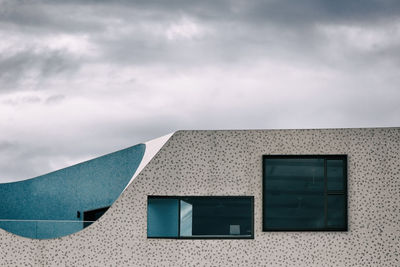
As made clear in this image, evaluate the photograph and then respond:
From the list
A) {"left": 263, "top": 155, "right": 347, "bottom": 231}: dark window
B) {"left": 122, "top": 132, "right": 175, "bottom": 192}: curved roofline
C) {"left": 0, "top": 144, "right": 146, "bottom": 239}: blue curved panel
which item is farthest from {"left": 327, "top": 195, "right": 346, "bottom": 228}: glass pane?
{"left": 0, "top": 144, "right": 146, "bottom": 239}: blue curved panel

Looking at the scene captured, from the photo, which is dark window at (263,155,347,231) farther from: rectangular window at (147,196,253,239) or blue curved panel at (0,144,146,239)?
blue curved panel at (0,144,146,239)

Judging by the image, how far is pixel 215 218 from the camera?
41.4ft

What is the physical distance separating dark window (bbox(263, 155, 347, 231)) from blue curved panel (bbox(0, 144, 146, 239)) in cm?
327

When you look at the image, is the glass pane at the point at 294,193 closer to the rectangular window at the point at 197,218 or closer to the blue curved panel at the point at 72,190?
the rectangular window at the point at 197,218

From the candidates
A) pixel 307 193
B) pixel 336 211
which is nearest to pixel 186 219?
pixel 307 193

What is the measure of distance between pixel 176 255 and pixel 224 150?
2112mm

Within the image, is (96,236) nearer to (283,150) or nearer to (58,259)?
(58,259)

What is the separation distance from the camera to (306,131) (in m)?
12.6

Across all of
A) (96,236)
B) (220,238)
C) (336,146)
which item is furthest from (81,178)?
(336,146)

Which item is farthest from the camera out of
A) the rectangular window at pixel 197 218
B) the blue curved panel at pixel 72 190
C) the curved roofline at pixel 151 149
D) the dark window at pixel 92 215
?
the dark window at pixel 92 215

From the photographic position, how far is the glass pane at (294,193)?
491 inches

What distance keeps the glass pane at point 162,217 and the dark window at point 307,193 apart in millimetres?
1653

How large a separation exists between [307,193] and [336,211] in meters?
0.62

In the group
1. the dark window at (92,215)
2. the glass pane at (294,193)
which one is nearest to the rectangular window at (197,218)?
the glass pane at (294,193)
